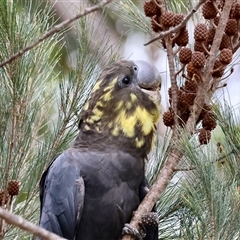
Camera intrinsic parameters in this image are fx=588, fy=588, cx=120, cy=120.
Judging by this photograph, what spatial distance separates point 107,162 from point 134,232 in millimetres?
288

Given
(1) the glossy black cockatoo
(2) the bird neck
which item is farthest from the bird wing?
(2) the bird neck

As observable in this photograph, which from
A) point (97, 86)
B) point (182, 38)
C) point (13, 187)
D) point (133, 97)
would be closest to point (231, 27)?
point (182, 38)

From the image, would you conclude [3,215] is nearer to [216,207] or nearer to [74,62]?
[216,207]

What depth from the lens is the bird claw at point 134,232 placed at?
1.80 metres

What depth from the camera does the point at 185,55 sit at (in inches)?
70.3

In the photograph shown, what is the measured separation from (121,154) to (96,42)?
405 mm

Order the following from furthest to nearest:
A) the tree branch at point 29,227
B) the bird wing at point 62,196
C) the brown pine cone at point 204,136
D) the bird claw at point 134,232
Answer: the bird wing at point 62,196
the bird claw at point 134,232
the brown pine cone at point 204,136
the tree branch at point 29,227

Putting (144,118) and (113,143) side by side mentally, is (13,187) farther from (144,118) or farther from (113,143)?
(144,118)

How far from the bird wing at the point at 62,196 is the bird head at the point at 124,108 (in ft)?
0.51

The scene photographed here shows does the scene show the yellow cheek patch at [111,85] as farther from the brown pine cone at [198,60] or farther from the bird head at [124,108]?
the brown pine cone at [198,60]

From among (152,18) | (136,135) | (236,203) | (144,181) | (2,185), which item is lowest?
(2,185)

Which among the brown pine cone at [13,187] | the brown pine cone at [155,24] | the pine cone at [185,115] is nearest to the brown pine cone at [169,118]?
the pine cone at [185,115]

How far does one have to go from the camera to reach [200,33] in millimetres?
1748

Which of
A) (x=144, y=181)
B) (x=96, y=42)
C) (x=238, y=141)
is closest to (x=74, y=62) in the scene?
(x=96, y=42)
